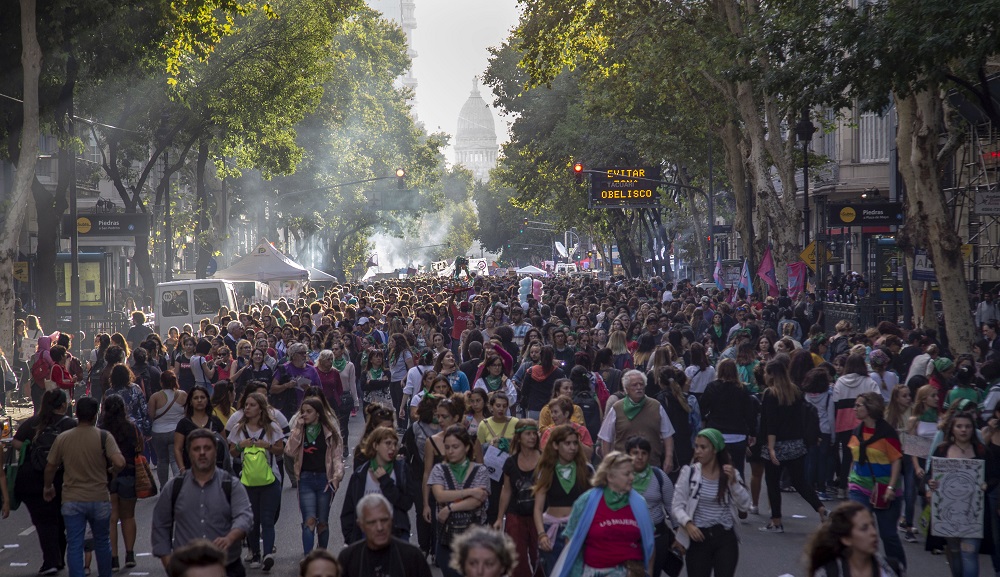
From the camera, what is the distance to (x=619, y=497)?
23.3ft

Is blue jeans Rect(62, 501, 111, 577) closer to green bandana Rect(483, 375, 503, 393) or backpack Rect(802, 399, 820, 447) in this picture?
green bandana Rect(483, 375, 503, 393)

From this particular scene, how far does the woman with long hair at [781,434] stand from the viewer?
11.6 metres

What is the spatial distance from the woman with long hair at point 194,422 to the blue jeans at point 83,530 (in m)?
0.79

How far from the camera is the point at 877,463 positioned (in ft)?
31.9

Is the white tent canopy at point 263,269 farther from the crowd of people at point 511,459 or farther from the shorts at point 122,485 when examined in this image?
the shorts at point 122,485

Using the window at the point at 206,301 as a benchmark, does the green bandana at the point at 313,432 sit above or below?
below

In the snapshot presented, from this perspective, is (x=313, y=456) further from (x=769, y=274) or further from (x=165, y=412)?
(x=769, y=274)

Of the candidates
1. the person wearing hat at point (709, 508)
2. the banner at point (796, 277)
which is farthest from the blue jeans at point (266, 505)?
the banner at point (796, 277)

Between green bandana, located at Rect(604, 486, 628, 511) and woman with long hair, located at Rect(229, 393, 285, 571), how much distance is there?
3.77 metres

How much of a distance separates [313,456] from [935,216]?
1285cm

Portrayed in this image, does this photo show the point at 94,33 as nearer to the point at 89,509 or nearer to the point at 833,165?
the point at 89,509

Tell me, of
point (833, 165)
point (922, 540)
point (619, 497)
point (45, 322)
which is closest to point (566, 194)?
point (833, 165)

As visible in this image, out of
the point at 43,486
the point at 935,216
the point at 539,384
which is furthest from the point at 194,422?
the point at 935,216

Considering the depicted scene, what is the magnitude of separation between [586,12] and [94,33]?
38.2 ft
